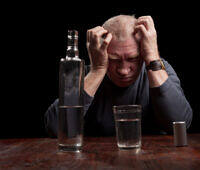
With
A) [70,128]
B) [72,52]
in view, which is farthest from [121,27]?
[70,128]

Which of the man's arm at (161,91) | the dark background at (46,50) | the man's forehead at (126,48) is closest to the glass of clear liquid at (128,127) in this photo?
A: the man's arm at (161,91)

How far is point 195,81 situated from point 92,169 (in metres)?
2.13

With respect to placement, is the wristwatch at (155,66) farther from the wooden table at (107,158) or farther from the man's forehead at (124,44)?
the wooden table at (107,158)

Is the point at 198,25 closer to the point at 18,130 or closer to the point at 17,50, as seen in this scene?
the point at 17,50

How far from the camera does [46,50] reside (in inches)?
104

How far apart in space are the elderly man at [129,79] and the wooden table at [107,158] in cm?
54

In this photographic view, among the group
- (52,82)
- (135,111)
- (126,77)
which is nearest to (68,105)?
(135,111)

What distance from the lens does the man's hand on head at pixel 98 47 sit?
1603 millimetres

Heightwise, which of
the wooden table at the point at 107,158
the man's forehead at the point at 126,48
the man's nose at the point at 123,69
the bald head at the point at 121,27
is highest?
the bald head at the point at 121,27

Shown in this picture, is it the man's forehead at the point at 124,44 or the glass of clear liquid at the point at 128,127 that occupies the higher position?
the man's forehead at the point at 124,44

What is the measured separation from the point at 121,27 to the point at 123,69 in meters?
0.22

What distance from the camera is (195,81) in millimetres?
2592

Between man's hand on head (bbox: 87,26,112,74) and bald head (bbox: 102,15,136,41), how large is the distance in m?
0.04

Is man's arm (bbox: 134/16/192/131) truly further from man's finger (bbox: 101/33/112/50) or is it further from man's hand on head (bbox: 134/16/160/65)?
man's finger (bbox: 101/33/112/50)
